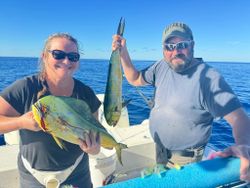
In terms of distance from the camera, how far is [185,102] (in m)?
2.89

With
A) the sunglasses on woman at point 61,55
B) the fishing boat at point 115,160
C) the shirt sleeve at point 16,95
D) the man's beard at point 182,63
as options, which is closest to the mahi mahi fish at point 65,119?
the sunglasses on woman at point 61,55

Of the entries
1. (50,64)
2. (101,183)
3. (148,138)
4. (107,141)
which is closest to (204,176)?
(107,141)

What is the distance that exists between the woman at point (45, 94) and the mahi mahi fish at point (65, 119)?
515mm

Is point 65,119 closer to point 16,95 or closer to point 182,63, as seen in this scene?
point 16,95

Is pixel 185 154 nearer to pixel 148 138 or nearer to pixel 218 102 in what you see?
pixel 218 102

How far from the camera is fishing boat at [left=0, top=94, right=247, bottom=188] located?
358cm

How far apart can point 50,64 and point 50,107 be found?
745 mm

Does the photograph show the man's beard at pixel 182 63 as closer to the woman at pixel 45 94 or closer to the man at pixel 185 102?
the man at pixel 185 102

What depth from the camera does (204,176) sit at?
66.6 inches

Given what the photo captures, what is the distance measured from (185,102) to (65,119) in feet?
5.03

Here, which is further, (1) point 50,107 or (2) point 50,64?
(2) point 50,64

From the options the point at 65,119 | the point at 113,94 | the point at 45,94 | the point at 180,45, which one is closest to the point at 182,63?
the point at 180,45

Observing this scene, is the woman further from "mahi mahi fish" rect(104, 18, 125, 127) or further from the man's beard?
the man's beard

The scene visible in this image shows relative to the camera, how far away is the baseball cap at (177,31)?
3.07 m
